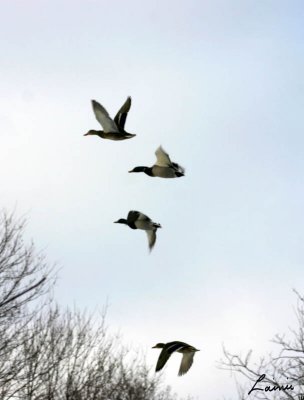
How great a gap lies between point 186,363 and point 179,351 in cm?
32

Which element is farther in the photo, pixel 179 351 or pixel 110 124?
pixel 110 124

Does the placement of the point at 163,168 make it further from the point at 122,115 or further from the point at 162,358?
the point at 162,358

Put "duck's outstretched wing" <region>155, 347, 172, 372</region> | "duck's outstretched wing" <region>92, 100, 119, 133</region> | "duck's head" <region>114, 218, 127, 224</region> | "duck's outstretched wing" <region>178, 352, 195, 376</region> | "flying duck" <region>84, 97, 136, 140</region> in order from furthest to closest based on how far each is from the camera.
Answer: "duck's head" <region>114, 218, 127, 224</region> < "duck's outstretched wing" <region>92, 100, 119, 133</region> < "flying duck" <region>84, 97, 136, 140</region> < "duck's outstretched wing" <region>178, 352, 195, 376</region> < "duck's outstretched wing" <region>155, 347, 172, 372</region>

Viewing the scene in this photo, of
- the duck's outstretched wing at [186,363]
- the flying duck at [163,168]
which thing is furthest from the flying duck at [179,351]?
the flying duck at [163,168]

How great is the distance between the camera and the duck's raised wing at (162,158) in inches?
209

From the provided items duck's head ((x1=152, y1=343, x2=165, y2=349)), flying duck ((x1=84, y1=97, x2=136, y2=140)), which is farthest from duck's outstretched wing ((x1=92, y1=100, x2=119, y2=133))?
duck's head ((x1=152, y1=343, x2=165, y2=349))

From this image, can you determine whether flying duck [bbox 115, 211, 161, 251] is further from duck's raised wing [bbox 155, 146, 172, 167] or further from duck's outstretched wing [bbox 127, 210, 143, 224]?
duck's raised wing [bbox 155, 146, 172, 167]

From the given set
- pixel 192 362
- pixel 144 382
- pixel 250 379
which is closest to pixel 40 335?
pixel 144 382

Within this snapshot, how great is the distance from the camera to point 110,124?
520 cm

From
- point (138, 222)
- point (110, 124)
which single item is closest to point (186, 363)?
point (138, 222)

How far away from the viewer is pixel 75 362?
23.9 m

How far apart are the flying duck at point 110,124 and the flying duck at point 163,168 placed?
35cm

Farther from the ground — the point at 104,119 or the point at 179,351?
the point at 104,119

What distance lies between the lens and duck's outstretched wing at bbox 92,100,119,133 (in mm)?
5156
